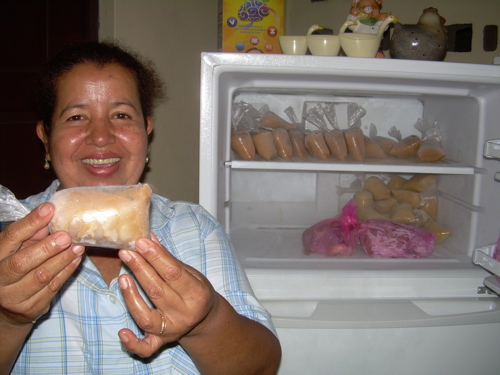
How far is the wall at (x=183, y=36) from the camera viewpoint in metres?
1.81

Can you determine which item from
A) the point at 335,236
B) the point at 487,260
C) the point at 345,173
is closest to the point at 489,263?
the point at 487,260

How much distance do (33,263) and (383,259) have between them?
1.20 meters

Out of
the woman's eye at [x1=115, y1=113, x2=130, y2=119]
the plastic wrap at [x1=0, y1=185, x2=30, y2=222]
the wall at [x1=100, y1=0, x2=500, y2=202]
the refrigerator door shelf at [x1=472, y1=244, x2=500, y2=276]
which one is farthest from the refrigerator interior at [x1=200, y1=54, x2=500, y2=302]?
the plastic wrap at [x1=0, y1=185, x2=30, y2=222]

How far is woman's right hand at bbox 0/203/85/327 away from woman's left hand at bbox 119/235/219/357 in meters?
0.09

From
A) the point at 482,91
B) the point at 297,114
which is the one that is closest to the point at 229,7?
the point at 297,114

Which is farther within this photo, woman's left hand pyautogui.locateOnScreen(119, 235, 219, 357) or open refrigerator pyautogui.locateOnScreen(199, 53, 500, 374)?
open refrigerator pyautogui.locateOnScreen(199, 53, 500, 374)

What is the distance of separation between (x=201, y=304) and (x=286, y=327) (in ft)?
2.08

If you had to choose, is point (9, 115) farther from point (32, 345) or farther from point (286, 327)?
point (286, 327)

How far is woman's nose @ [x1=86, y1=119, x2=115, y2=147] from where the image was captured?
982mm

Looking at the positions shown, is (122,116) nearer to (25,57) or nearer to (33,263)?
(33,263)

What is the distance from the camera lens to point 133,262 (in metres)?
0.68

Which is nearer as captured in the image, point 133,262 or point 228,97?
point 133,262

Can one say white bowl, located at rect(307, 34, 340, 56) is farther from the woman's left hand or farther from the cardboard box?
the woman's left hand

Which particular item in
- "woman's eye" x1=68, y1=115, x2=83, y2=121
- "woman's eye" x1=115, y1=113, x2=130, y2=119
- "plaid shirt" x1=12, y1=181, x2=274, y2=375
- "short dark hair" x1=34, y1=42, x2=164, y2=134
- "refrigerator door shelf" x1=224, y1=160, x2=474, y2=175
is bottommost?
"plaid shirt" x1=12, y1=181, x2=274, y2=375
